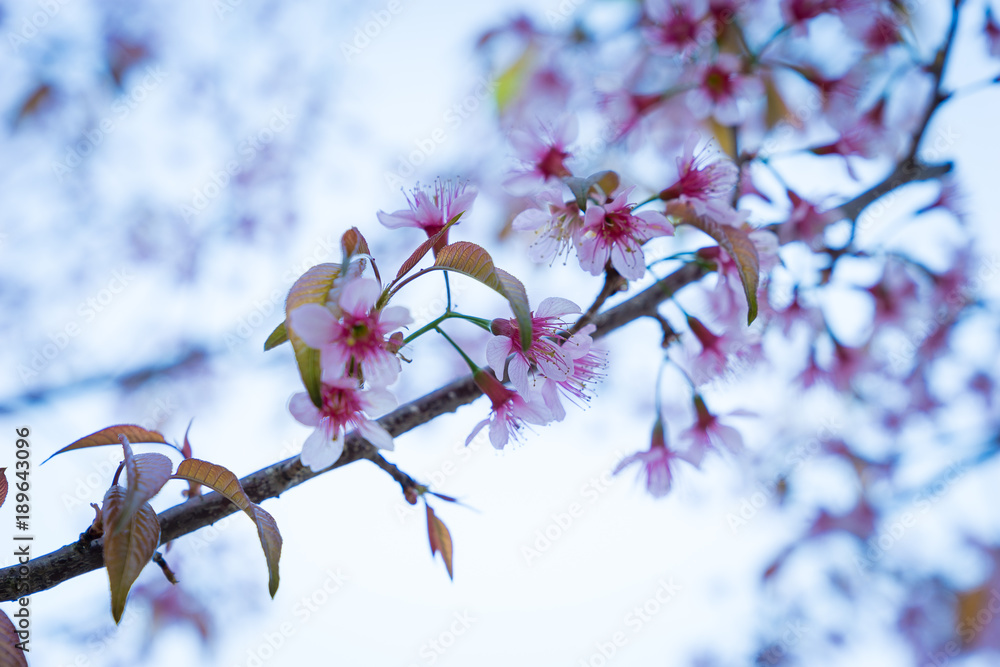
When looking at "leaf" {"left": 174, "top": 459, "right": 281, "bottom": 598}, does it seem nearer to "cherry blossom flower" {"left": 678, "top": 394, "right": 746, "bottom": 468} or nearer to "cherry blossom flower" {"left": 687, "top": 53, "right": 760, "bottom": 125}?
"cherry blossom flower" {"left": 678, "top": 394, "right": 746, "bottom": 468}

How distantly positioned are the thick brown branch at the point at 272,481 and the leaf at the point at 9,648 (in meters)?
0.03

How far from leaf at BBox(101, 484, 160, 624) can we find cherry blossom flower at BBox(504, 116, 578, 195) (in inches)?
28.1

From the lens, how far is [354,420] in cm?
75

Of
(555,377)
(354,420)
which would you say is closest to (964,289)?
(555,377)

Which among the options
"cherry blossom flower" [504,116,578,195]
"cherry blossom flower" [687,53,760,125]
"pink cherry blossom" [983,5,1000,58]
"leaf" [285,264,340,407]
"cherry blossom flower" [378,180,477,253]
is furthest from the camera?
"pink cherry blossom" [983,5,1000,58]

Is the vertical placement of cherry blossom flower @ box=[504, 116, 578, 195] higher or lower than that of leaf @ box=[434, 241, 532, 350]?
higher

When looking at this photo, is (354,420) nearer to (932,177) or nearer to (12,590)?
(12,590)

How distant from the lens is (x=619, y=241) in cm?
91

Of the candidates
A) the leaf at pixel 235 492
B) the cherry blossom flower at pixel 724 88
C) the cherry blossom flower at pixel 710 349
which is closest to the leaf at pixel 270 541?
the leaf at pixel 235 492

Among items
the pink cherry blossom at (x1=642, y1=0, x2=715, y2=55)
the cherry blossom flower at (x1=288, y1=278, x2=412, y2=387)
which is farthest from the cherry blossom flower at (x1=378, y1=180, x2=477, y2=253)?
the pink cherry blossom at (x1=642, y1=0, x2=715, y2=55)

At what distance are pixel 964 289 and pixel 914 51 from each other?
1.44 meters

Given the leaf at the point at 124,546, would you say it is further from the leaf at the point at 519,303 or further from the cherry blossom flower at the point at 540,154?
the cherry blossom flower at the point at 540,154

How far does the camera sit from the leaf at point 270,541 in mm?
684

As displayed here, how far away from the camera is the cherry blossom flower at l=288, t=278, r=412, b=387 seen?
0.62 m
